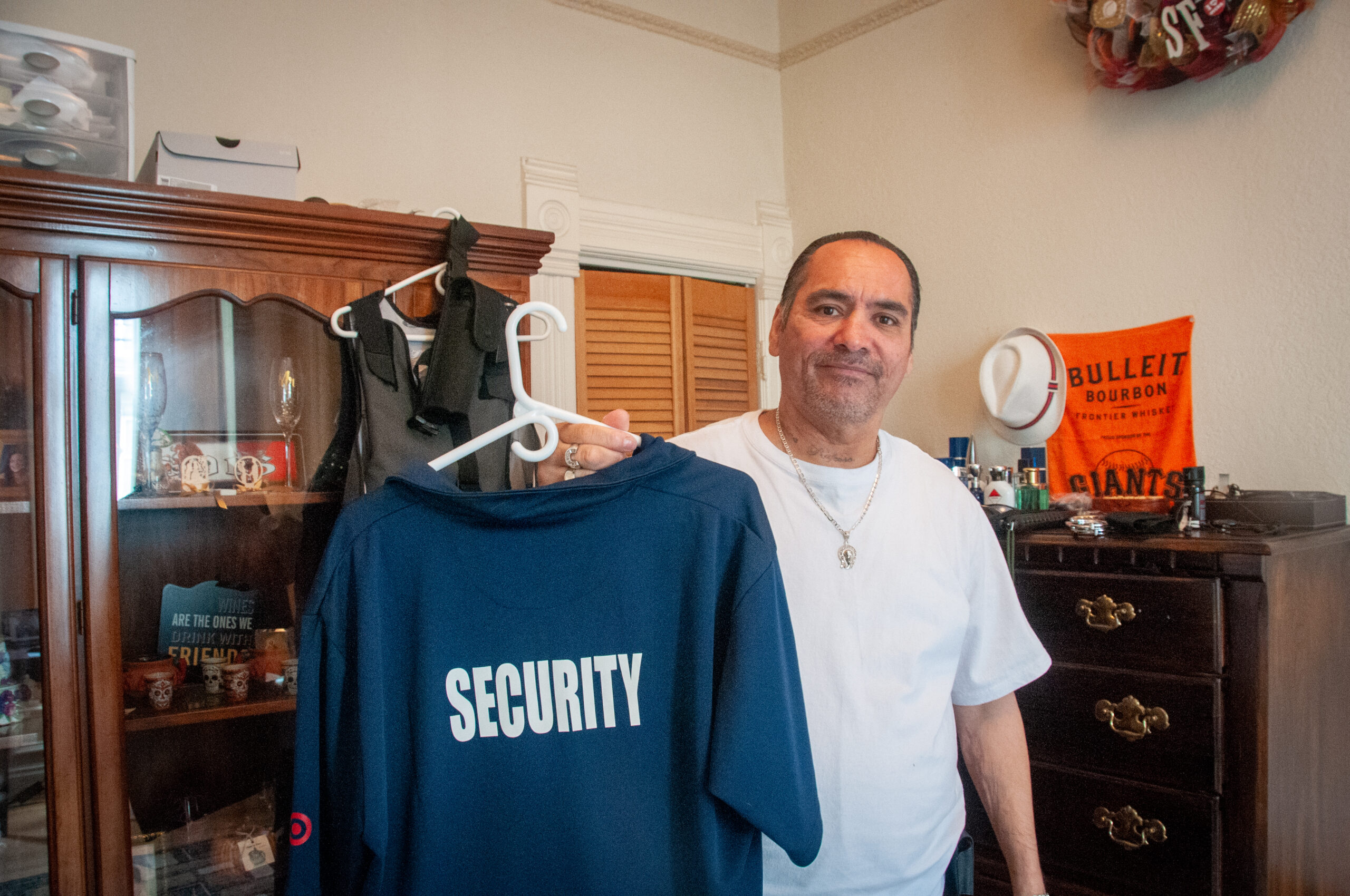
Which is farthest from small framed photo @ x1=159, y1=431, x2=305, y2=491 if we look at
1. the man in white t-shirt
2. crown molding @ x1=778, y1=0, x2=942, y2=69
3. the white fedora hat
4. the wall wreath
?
crown molding @ x1=778, y1=0, x2=942, y2=69

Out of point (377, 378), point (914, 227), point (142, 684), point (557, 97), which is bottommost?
point (142, 684)

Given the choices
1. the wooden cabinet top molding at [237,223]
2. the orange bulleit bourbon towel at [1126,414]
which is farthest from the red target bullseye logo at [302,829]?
the orange bulleit bourbon towel at [1126,414]

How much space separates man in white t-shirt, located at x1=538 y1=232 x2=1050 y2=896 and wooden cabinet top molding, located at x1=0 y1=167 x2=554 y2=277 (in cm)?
71

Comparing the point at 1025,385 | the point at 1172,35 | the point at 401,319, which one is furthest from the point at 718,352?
the point at 1172,35

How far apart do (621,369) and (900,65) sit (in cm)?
128

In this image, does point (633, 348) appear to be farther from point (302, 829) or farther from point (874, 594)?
point (302, 829)

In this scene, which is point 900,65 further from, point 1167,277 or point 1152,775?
point 1152,775

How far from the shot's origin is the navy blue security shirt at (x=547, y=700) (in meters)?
0.99

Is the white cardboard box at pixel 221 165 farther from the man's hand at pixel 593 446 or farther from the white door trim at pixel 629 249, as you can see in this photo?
the man's hand at pixel 593 446

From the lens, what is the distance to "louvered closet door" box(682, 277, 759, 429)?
9.43 feet

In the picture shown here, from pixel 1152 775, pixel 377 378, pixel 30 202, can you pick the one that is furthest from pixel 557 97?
pixel 1152 775

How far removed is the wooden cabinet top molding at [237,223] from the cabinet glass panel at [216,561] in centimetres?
13

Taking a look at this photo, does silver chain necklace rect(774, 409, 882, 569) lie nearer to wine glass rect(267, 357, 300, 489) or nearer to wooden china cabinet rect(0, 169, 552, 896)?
wooden china cabinet rect(0, 169, 552, 896)

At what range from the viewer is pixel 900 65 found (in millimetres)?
2729
